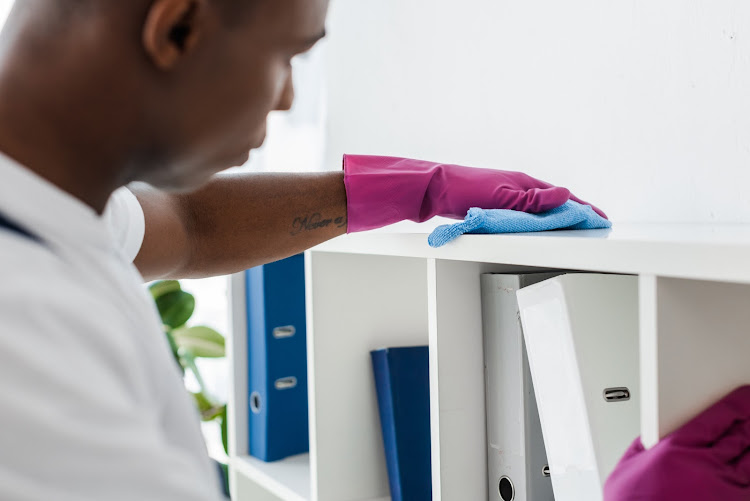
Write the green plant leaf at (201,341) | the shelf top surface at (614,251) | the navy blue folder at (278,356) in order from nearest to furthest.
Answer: the shelf top surface at (614,251)
the navy blue folder at (278,356)
the green plant leaf at (201,341)

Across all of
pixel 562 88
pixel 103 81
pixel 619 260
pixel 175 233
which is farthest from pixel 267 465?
pixel 103 81

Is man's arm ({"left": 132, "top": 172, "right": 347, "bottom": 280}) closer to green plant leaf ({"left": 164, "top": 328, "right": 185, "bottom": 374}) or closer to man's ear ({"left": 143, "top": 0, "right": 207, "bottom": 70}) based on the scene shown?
man's ear ({"left": 143, "top": 0, "right": 207, "bottom": 70})

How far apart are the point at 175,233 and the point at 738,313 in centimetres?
63

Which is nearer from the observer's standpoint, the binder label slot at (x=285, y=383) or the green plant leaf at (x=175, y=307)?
the binder label slot at (x=285, y=383)

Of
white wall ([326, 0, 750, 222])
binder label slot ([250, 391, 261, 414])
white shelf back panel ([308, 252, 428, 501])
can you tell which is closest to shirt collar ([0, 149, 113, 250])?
white shelf back panel ([308, 252, 428, 501])

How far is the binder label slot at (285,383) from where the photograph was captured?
4.79ft

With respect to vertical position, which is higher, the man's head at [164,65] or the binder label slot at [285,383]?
the man's head at [164,65]

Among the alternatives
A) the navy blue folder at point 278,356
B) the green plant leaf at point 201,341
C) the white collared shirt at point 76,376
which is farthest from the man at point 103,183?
the green plant leaf at point 201,341

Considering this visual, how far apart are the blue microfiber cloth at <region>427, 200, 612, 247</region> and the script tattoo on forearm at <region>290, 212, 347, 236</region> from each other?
0.20 metres

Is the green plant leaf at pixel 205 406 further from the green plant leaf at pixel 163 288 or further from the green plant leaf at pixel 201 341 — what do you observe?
the green plant leaf at pixel 163 288

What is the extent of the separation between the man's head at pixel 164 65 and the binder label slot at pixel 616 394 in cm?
44

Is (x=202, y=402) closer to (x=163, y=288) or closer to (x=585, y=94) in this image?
(x=163, y=288)

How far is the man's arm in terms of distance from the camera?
0.99 m

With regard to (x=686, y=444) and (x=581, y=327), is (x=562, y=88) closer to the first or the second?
(x=581, y=327)
